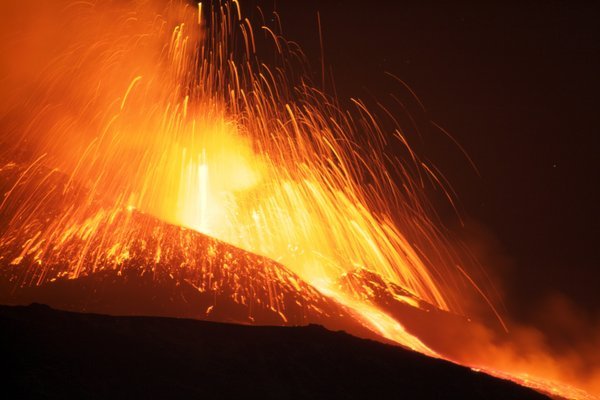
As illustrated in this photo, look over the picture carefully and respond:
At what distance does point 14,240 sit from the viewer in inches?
3278

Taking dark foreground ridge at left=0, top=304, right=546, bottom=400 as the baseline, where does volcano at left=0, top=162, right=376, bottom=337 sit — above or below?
below

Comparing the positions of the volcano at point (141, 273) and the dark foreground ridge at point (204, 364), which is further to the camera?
the volcano at point (141, 273)

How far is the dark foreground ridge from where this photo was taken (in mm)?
25984

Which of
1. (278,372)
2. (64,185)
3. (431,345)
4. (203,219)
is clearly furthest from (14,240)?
(278,372)

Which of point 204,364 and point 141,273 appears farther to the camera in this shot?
point 141,273

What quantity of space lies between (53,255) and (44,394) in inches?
2382

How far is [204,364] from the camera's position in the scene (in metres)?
31.0

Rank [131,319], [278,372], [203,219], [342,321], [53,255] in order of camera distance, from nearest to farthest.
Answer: [278,372]
[131,319]
[342,321]
[53,255]
[203,219]

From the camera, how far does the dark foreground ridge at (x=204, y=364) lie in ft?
85.3

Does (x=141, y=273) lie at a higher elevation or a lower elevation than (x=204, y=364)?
lower

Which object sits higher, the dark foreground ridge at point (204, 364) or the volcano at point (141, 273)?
the dark foreground ridge at point (204, 364)

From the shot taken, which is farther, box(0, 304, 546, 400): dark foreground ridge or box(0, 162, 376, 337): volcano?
box(0, 162, 376, 337): volcano

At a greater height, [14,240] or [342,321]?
[342,321]

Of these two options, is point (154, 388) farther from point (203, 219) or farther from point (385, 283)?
point (385, 283)
